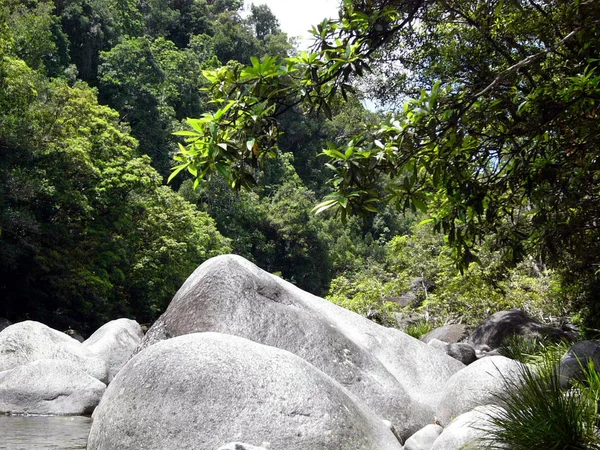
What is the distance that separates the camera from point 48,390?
1154 cm

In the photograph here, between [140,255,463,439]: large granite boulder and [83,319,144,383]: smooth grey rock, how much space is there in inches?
255

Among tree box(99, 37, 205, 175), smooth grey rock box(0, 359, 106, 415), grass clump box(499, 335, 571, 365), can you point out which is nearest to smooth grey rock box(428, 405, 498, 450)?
grass clump box(499, 335, 571, 365)

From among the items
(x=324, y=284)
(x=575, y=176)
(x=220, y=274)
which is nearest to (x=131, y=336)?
(x=220, y=274)

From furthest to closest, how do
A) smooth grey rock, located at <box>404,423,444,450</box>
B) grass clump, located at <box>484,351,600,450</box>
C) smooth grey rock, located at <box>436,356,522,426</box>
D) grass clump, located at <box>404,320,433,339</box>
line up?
grass clump, located at <box>404,320,433,339</box>, smooth grey rock, located at <box>436,356,522,426</box>, smooth grey rock, located at <box>404,423,444,450</box>, grass clump, located at <box>484,351,600,450</box>

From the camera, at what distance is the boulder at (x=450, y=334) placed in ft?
67.9

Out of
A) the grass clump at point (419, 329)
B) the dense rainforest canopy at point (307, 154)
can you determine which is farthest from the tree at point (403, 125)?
the grass clump at point (419, 329)

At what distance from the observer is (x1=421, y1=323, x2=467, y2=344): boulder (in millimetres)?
20681

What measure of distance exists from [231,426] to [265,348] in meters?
0.83

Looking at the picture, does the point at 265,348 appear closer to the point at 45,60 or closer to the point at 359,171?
the point at 359,171

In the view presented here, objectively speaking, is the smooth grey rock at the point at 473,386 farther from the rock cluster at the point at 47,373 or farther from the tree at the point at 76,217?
the tree at the point at 76,217

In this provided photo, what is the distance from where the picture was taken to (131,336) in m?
17.1

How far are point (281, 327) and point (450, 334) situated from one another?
1355cm

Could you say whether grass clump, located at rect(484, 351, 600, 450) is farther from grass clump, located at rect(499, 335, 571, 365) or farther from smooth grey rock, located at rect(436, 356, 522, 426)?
smooth grey rock, located at rect(436, 356, 522, 426)

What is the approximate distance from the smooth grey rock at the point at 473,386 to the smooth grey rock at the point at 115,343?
841 cm
